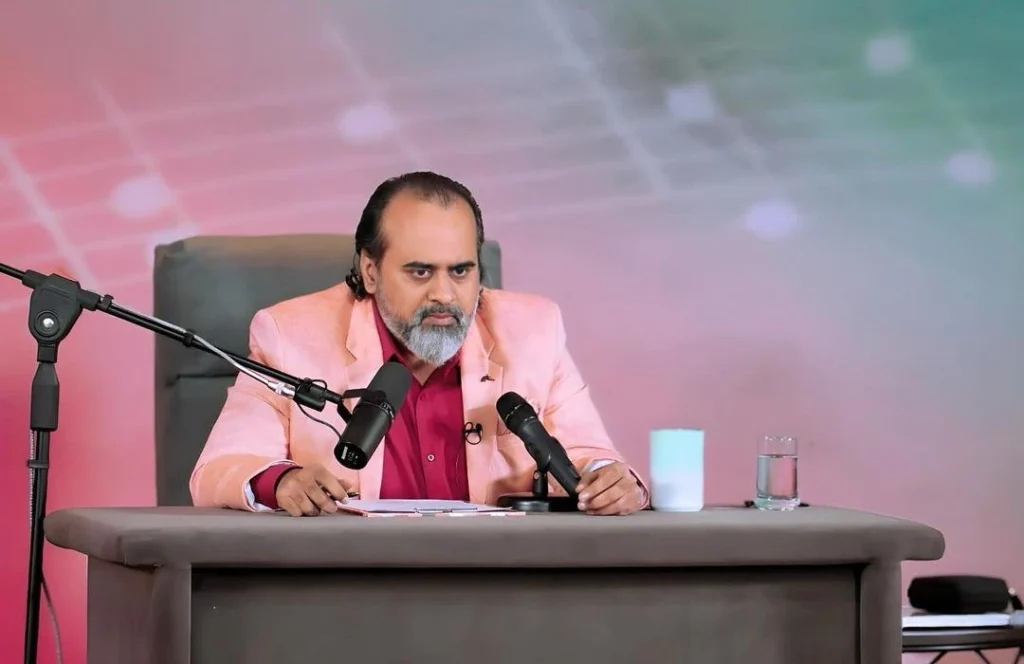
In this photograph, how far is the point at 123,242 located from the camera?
9.32 ft

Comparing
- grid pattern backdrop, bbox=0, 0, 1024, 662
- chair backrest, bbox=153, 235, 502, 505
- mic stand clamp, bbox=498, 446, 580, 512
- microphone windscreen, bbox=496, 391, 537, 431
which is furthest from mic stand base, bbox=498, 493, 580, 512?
grid pattern backdrop, bbox=0, 0, 1024, 662

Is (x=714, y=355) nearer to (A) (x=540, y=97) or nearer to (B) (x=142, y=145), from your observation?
(A) (x=540, y=97)

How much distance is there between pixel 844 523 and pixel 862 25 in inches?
77.9

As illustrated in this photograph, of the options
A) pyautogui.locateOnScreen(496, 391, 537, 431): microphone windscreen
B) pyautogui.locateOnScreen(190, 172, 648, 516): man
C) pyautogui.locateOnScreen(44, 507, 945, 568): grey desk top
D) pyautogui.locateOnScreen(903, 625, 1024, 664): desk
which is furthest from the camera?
pyautogui.locateOnScreen(190, 172, 648, 516): man

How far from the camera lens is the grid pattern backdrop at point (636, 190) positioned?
2.84 meters

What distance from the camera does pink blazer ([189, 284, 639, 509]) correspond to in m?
2.10

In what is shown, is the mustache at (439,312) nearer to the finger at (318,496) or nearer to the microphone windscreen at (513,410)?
the microphone windscreen at (513,410)

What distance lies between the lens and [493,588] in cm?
141

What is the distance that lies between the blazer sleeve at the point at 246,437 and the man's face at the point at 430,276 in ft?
0.76

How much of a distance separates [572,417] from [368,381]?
0.39 metres

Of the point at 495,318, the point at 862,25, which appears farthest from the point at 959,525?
the point at 495,318

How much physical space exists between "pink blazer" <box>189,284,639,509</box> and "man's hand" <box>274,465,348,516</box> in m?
0.32

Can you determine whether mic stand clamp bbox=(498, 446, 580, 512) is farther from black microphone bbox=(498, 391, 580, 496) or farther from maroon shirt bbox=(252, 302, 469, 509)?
maroon shirt bbox=(252, 302, 469, 509)

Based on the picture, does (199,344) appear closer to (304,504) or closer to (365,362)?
(304,504)
